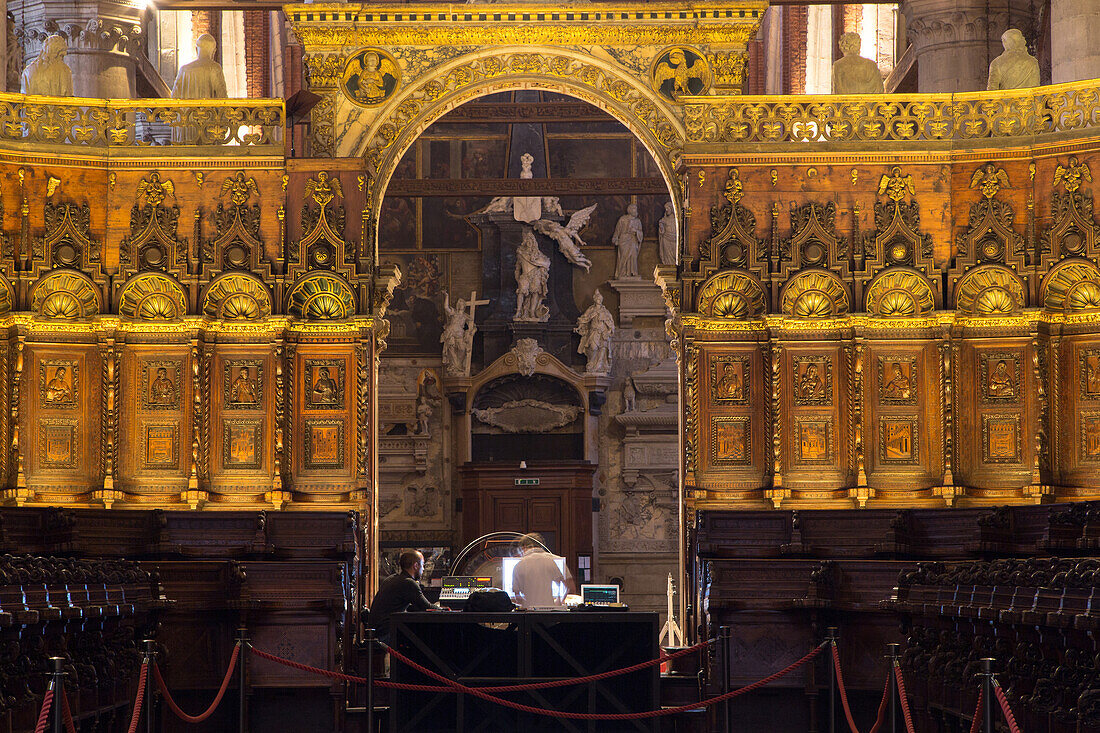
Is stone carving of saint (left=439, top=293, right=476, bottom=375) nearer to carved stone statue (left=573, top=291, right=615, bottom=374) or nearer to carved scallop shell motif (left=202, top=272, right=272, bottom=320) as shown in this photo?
carved stone statue (left=573, top=291, right=615, bottom=374)

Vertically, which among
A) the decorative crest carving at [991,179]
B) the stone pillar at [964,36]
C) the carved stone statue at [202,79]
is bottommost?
the decorative crest carving at [991,179]

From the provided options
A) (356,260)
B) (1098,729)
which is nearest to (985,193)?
(356,260)

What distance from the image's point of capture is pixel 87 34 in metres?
19.0

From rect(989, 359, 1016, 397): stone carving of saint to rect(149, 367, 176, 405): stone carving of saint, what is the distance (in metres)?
8.56

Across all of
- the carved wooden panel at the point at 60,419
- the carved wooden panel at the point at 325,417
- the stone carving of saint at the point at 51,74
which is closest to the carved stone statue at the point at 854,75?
the carved wooden panel at the point at 325,417

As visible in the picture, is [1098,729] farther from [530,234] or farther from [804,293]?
[530,234]

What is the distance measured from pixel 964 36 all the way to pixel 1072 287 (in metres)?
4.86

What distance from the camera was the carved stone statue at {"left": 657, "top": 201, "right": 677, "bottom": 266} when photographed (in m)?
26.0

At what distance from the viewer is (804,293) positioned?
15.7m

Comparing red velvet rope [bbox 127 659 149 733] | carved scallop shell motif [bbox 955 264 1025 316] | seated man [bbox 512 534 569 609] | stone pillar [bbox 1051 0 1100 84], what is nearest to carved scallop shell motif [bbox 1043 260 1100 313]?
carved scallop shell motif [bbox 955 264 1025 316]

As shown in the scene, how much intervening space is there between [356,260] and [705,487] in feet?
14.6

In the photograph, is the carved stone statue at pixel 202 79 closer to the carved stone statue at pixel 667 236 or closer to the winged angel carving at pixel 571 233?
the winged angel carving at pixel 571 233

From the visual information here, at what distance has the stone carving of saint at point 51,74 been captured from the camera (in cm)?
1633

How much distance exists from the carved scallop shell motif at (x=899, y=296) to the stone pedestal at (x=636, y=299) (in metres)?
10.3
